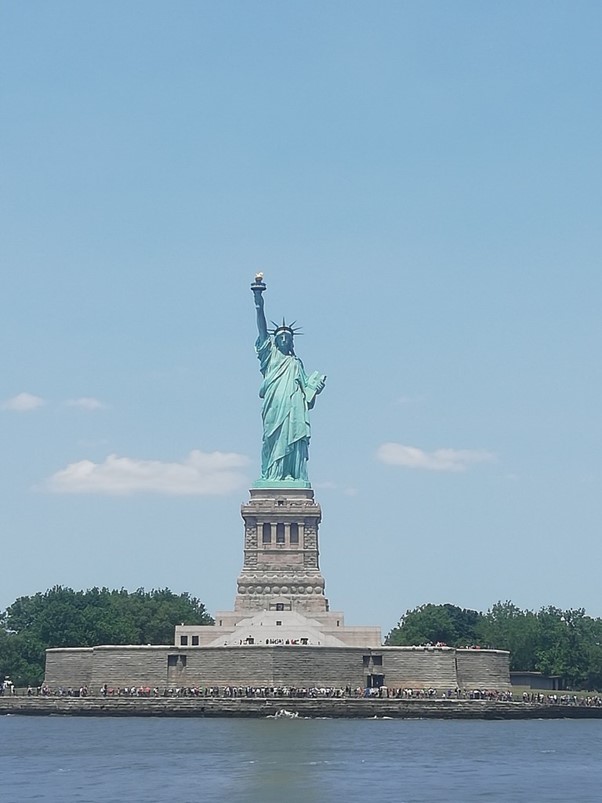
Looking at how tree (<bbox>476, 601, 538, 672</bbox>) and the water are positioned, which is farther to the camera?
tree (<bbox>476, 601, 538, 672</bbox>)

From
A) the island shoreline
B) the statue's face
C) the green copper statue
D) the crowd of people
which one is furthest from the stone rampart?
the statue's face

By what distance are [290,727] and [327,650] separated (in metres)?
11.5

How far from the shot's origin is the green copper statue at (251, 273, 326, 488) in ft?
263

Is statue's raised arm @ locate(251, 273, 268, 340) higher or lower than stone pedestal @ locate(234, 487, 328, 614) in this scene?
higher

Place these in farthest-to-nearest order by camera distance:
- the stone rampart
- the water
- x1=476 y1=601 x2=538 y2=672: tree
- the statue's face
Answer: x1=476 y1=601 x2=538 y2=672: tree < the statue's face < the stone rampart < the water

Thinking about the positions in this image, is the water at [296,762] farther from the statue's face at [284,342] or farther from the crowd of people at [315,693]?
the statue's face at [284,342]

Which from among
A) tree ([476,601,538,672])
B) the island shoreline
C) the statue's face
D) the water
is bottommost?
the water

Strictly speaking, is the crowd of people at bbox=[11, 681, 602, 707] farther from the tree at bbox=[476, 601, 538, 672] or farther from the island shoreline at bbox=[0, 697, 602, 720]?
the tree at bbox=[476, 601, 538, 672]

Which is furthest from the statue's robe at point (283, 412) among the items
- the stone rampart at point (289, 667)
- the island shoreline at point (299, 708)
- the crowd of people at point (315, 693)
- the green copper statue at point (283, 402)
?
the island shoreline at point (299, 708)

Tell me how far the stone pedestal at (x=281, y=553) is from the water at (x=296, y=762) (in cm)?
1447

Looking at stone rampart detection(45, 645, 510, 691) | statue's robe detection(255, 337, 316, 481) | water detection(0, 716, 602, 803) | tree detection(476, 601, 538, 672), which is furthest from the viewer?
tree detection(476, 601, 538, 672)

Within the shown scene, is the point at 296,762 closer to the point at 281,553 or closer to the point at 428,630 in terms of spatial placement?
the point at 281,553

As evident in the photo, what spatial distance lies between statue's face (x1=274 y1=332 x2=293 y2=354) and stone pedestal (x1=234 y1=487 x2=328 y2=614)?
705 cm

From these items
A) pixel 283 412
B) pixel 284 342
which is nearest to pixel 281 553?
pixel 283 412
